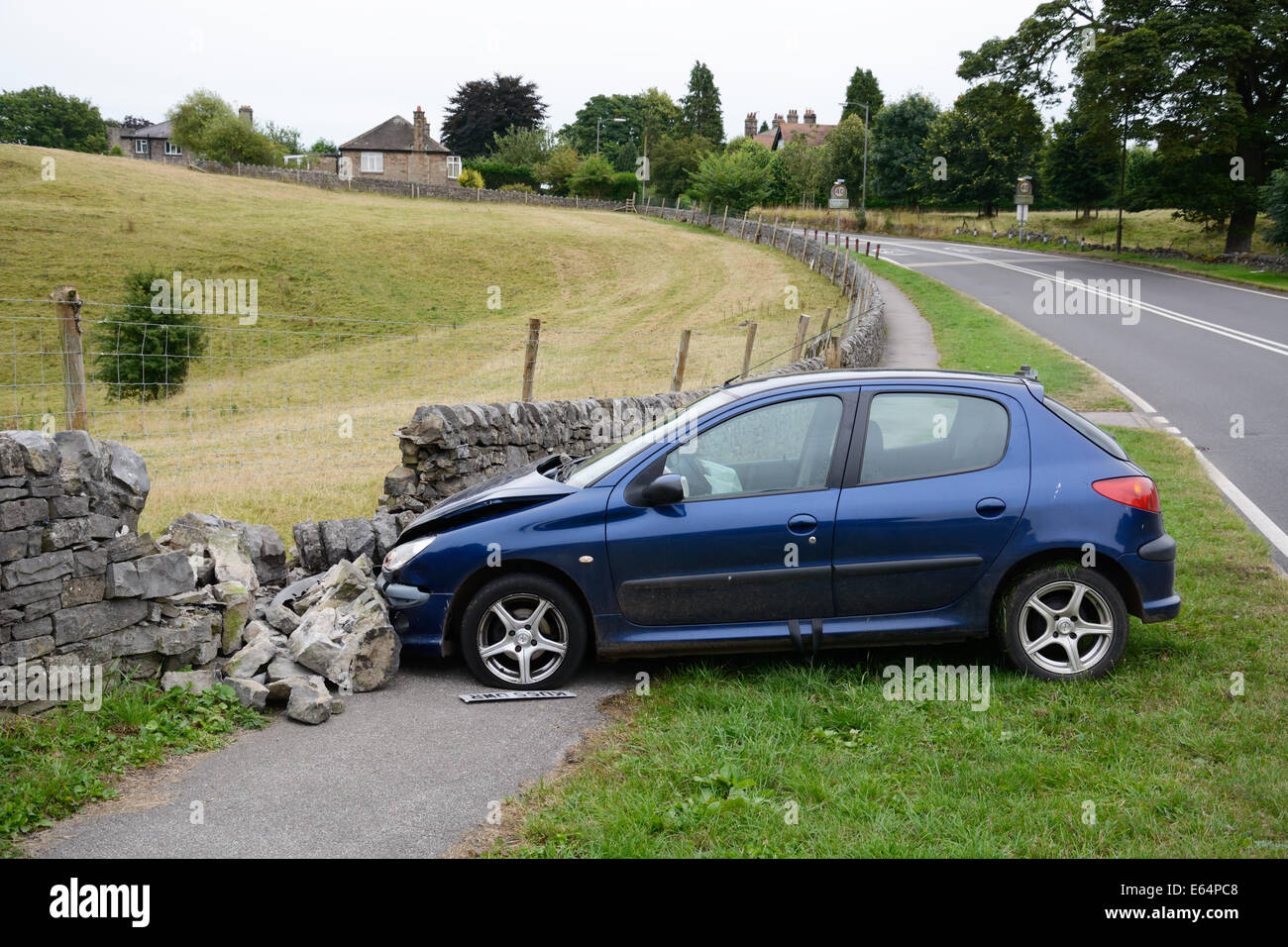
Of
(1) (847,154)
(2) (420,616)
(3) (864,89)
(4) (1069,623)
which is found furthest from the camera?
(3) (864,89)

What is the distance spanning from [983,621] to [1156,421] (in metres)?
9.37

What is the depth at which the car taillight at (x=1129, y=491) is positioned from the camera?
17.8 feet

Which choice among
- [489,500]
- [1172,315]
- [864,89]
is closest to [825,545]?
[489,500]

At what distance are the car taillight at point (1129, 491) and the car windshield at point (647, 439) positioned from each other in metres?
2.05

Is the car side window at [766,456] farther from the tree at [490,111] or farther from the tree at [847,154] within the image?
the tree at [490,111]

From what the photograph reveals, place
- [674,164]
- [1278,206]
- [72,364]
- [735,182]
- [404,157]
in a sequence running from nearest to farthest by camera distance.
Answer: [72,364]
[1278,206]
[735,182]
[674,164]
[404,157]

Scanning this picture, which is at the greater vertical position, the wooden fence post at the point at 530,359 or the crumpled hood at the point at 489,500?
the wooden fence post at the point at 530,359

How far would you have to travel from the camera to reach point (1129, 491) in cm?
545

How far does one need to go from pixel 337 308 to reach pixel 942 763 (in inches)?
1430

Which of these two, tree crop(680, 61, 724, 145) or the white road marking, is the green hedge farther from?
the white road marking

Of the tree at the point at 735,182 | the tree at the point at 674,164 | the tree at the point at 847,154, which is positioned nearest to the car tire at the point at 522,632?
the tree at the point at 735,182

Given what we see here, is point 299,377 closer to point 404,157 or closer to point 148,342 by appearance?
point 148,342

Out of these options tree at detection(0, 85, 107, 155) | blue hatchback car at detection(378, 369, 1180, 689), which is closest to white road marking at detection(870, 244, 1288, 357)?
blue hatchback car at detection(378, 369, 1180, 689)

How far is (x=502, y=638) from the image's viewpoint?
565 centimetres
